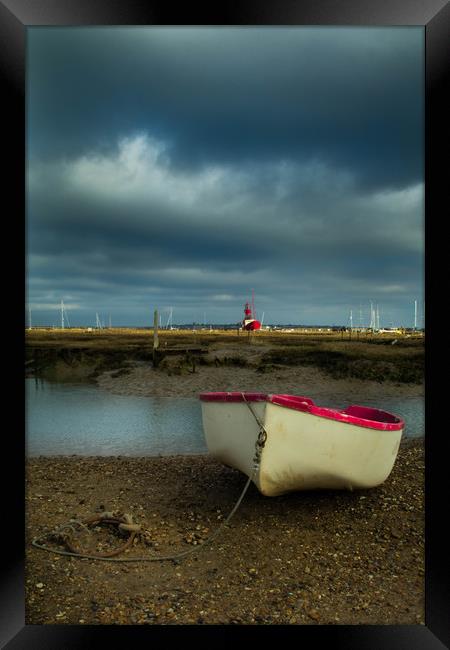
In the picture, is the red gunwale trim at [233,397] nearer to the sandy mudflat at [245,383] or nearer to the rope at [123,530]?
the rope at [123,530]

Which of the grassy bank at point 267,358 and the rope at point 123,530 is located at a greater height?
the grassy bank at point 267,358

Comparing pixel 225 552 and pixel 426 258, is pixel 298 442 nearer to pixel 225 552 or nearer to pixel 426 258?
pixel 225 552

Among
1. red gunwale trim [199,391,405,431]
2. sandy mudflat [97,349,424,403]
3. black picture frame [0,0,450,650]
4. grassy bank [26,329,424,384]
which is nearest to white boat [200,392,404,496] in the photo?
red gunwale trim [199,391,405,431]

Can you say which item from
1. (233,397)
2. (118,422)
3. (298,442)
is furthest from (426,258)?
(118,422)

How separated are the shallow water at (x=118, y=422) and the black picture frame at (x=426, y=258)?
14.6 feet

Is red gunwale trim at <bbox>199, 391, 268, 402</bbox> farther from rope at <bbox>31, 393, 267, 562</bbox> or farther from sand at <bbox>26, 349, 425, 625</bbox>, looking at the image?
sand at <bbox>26, 349, 425, 625</bbox>

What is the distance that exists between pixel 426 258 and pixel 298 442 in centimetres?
211

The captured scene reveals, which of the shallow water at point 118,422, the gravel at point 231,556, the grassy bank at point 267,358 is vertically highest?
the grassy bank at point 267,358

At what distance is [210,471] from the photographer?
19.4ft

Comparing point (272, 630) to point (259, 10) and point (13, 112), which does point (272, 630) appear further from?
point (259, 10)

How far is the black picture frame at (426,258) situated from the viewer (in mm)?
2391

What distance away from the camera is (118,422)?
1131 centimetres

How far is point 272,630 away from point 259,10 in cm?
315

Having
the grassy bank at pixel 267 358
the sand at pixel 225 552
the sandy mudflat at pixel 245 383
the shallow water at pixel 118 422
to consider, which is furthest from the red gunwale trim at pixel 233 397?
the grassy bank at pixel 267 358
